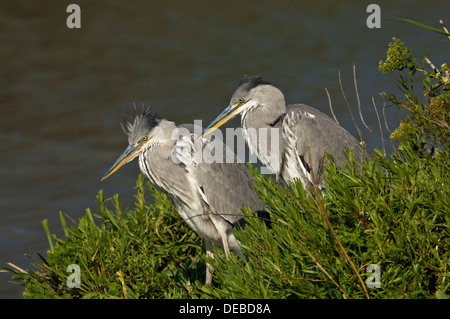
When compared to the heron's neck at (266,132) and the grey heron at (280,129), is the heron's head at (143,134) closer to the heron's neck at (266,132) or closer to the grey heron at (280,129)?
the grey heron at (280,129)

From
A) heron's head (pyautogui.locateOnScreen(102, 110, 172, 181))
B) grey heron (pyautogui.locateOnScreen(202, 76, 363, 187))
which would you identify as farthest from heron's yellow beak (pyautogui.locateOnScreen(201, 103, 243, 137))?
heron's head (pyautogui.locateOnScreen(102, 110, 172, 181))

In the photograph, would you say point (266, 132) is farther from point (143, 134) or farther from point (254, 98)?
point (143, 134)

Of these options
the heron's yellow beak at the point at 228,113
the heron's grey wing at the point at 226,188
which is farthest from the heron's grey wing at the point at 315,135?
the heron's grey wing at the point at 226,188

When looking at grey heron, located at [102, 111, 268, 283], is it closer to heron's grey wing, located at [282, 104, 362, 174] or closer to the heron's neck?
the heron's neck

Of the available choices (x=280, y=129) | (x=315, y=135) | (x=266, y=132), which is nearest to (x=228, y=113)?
(x=266, y=132)

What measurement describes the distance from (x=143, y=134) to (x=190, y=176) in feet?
1.75

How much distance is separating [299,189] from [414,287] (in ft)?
2.71

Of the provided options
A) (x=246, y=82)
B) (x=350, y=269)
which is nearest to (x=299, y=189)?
(x=350, y=269)

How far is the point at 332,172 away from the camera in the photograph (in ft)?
12.8

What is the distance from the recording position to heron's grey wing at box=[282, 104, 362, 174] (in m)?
6.28

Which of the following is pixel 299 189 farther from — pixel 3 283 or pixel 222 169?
pixel 3 283

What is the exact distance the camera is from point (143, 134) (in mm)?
5863

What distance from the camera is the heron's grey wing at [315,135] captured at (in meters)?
6.28
